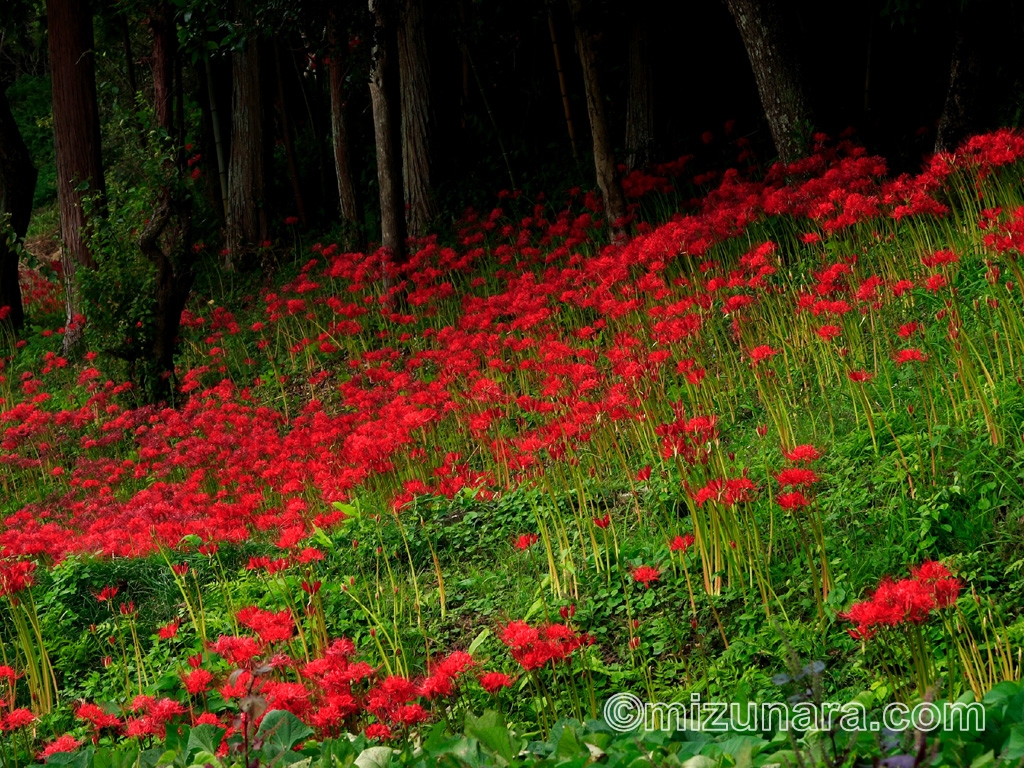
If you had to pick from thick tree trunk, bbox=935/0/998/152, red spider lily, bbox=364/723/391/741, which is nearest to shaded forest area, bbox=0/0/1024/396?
thick tree trunk, bbox=935/0/998/152

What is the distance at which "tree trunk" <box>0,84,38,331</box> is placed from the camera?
49.0 feet

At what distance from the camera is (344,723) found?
3.58 meters

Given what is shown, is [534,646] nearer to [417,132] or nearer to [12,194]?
[417,132]

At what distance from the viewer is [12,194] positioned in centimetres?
1499

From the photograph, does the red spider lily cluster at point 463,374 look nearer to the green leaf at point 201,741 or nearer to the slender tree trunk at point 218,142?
the green leaf at point 201,741

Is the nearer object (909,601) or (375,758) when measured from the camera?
(909,601)

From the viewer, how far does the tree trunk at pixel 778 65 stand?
956cm

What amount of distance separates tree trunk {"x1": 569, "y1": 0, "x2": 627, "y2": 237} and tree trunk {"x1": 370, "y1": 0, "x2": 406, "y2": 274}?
206 centimetres

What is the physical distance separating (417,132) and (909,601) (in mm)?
11450

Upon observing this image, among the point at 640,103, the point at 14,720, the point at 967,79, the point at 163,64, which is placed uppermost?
the point at 163,64

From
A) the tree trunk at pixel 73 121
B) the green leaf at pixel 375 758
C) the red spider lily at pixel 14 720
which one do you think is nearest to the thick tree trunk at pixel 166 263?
the tree trunk at pixel 73 121

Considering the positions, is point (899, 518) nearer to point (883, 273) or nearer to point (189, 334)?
point (883, 273)

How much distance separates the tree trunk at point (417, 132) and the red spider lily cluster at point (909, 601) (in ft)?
35.3

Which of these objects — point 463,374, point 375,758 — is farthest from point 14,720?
A: point 463,374
